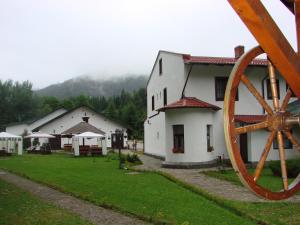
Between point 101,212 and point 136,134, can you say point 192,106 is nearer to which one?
point 101,212

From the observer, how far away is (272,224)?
792 cm

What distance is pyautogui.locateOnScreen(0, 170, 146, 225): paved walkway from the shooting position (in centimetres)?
823

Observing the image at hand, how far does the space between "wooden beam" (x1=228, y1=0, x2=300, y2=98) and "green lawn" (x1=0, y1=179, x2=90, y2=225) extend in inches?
255

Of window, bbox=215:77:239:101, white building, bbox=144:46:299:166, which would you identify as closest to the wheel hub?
white building, bbox=144:46:299:166

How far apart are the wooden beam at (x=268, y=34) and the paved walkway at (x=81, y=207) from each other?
631 centimetres

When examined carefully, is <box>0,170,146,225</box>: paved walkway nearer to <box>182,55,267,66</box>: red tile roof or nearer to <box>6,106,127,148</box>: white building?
<box>182,55,267,66</box>: red tile roof

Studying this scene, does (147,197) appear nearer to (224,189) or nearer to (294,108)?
(224,189)

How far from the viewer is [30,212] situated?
8.93 m

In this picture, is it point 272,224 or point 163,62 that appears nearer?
point 272,224

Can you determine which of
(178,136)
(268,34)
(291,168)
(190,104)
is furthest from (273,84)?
(178,136)

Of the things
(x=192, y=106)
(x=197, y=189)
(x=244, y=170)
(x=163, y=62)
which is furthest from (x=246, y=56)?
(x=163, y=62)

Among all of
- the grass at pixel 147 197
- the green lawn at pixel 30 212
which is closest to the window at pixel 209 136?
the grass at pixel 147 197

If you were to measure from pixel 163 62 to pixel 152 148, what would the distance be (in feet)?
27.1

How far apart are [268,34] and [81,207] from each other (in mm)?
8418
